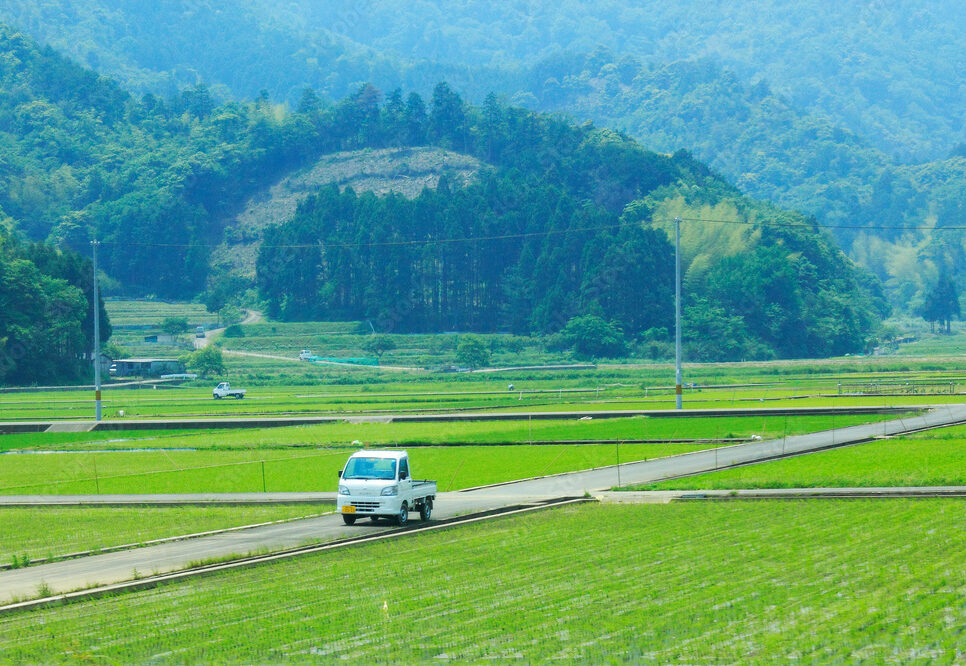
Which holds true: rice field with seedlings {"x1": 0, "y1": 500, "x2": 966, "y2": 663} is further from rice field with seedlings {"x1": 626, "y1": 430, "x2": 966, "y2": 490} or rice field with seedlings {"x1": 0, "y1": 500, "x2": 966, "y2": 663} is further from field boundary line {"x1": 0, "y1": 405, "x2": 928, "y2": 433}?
field boundary line {"x1": 0, "y1": 405, "x2": 928, "y2": 433}

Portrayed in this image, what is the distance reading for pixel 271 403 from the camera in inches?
3841

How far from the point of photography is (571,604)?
19359 mm

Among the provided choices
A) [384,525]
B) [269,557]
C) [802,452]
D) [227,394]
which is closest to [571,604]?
[269,557]

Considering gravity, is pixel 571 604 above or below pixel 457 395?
above

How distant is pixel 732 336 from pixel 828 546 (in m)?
148

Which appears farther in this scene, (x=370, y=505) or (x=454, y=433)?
(x=454, y=433)

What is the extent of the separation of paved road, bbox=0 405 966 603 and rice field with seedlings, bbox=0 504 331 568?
136 cm

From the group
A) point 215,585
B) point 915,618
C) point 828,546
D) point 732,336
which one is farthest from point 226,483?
point 732,336

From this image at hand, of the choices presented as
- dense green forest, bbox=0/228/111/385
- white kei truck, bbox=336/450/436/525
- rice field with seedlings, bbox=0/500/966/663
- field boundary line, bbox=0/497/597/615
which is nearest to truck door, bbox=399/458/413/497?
white kei truck, bbox=336/450/436/525

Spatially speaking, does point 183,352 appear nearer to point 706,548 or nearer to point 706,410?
point 706,410

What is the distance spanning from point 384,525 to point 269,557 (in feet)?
20.3

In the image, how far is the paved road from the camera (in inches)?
940

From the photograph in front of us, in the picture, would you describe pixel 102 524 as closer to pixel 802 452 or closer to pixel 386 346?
pixel 802 452

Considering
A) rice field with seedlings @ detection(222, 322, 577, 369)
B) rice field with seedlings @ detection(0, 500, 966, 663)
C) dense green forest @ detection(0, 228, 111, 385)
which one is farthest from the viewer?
rice field with seedlings @ detection(222, 322, 577, 369)
